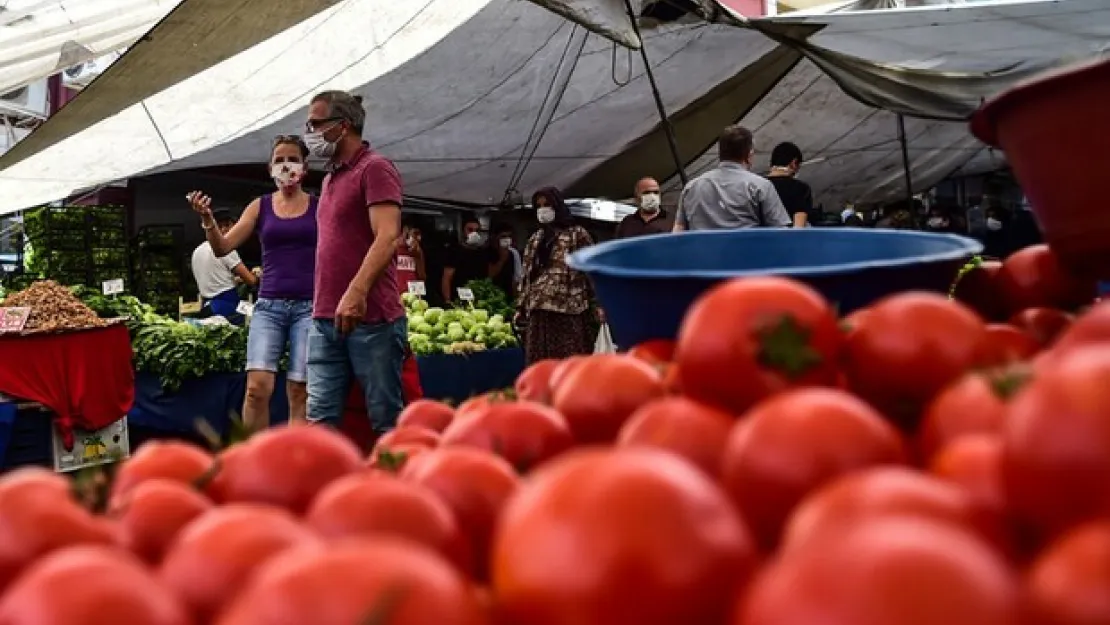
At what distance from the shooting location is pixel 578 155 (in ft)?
30.6

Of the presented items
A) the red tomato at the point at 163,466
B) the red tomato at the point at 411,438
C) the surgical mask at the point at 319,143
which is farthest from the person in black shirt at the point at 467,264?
the red tomato at the point at 163,466

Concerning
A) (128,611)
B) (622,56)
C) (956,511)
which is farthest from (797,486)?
(622,56)

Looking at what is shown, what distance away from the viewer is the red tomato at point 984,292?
5.59 feet

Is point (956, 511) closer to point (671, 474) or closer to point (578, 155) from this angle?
point (671, 474)

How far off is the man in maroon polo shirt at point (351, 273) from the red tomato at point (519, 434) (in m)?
2.75

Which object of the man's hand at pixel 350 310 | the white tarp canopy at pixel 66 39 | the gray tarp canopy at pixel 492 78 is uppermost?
the white tarp canopy at pixel 66 39

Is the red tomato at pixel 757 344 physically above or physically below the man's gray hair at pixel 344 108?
below

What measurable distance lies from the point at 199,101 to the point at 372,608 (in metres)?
6.33

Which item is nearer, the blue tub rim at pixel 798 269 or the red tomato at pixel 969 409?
the red tomato at pixel 969 409

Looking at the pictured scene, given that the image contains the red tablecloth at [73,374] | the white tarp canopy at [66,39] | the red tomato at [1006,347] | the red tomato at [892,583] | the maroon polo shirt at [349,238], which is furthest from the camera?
the white tarp canopy at [66,39]

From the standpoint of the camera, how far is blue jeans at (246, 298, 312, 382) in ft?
15.3

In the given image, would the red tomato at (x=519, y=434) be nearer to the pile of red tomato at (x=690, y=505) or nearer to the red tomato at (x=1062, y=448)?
the pile of red tomato at (x=690, y=505)

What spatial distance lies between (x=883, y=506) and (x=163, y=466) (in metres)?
0.82

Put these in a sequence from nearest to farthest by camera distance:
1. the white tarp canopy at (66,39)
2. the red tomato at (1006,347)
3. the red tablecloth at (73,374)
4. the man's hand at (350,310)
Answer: the red tomato at (1006,347) → the man's hand at (350,310) → the red tablecloth at (73,374) → the white tarp canopy at (66,39)
